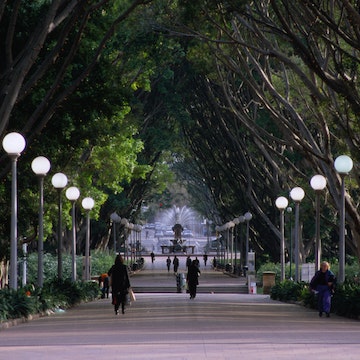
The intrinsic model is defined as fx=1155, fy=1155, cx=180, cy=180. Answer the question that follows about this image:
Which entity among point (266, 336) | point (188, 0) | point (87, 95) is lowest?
point (266, 336)

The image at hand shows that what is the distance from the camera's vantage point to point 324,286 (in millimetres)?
24922

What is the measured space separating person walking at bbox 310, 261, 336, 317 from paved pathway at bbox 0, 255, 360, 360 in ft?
1.10

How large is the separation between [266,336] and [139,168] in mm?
35699

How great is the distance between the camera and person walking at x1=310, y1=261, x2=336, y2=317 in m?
24.8

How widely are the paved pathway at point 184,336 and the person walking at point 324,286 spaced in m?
0.34

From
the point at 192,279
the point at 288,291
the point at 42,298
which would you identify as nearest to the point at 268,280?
the point at 192,279

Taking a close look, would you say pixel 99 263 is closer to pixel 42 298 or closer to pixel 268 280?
pixel 268 280

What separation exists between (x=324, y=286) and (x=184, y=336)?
26.4ft

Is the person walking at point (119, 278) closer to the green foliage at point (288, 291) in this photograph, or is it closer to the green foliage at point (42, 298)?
the green foliage at point (42, 298)

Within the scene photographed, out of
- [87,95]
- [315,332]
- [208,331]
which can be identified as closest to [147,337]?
[208,331]

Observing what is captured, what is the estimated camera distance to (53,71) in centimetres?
2866

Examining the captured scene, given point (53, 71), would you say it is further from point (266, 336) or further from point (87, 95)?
point (266, 336)

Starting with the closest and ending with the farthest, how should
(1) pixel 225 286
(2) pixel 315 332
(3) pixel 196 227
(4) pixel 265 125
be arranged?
(2) pixel 315 332
(4) pixel 265 125
(1) pixel 225 286
(3) pixel 196 227

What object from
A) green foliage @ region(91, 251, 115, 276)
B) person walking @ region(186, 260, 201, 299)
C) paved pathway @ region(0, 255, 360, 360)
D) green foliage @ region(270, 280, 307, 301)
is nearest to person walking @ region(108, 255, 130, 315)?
paved pathway @ region(0, 255, 360, 360)
